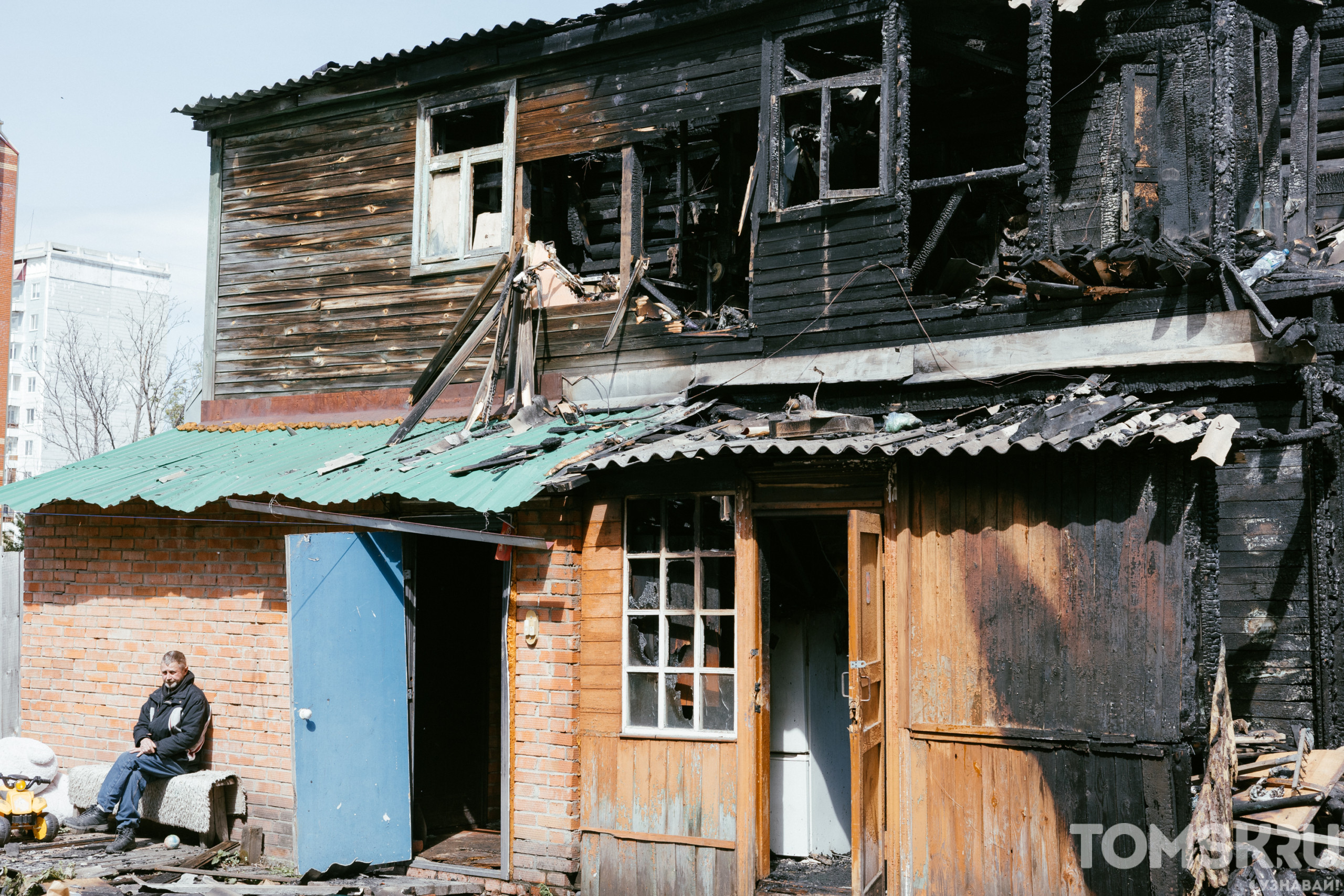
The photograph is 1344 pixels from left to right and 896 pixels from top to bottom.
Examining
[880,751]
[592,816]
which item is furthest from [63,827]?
[880,751]

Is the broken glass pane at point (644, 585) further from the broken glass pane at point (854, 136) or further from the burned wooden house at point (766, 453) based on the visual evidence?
the broken glass pane at point (854, 136)

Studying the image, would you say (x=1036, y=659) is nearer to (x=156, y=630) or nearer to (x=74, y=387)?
(x=156, y=630)

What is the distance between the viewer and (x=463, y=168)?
410 inches

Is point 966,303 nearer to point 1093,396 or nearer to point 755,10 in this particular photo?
point 1093,396

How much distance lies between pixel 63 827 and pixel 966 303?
8.62 m

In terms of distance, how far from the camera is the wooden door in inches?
264

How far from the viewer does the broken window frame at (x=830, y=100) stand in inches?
327

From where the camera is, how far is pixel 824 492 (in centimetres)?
741

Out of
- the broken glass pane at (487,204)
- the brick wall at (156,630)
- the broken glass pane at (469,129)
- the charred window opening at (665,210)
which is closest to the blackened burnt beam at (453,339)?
the broken glass pane at (487,204)

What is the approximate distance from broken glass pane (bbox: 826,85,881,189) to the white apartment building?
55.2 m

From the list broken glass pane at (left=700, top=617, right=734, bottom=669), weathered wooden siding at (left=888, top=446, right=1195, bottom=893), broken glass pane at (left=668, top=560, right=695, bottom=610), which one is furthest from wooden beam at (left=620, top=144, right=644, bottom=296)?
weathered wooden siding at (left=888, top=446, right=1195, bottom=893)

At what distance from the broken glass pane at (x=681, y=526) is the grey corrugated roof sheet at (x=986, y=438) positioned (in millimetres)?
538

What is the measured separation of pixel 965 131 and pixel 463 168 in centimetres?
460

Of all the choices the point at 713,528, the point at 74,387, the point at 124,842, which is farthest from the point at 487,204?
the point at 74,387
